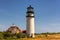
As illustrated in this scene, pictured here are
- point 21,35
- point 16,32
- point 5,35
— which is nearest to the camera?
point 5,35

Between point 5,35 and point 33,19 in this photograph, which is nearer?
point 5,35

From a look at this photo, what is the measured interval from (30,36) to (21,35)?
2.50 meters

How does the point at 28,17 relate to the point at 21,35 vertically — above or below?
above

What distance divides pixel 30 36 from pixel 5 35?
7.91 metres

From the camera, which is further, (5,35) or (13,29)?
(13,29)

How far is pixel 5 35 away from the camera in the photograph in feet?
160

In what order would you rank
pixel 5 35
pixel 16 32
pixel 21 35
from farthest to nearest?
pixel 16 32 → pixel 21 35 → pixel 5 35

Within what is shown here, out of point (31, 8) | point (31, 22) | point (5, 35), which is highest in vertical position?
point (31, 8)

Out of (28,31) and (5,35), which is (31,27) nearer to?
(28,31)

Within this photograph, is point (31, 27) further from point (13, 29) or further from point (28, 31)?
point (13, 29)

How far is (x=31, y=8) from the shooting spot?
54.2 meters

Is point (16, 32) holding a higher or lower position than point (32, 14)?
lower

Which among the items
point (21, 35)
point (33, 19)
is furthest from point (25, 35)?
point (33, 19)

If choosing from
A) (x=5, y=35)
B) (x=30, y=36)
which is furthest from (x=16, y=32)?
(x=5, y=35)
